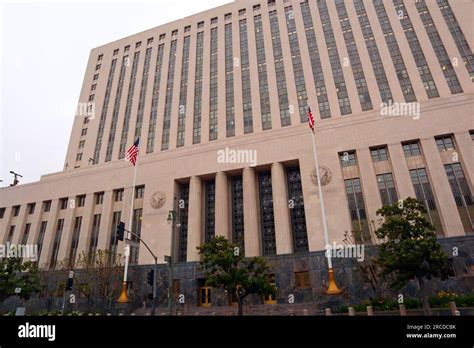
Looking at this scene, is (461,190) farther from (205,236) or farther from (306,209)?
(205,236)

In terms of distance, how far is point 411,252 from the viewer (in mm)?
19375

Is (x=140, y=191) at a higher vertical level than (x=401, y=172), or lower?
higher

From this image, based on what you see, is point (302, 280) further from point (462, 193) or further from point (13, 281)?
point (13, 281)

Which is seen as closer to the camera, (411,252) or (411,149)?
(411,252)

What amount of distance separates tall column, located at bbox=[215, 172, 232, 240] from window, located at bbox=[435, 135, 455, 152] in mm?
24048

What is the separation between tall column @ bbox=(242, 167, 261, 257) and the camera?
32.6 meters

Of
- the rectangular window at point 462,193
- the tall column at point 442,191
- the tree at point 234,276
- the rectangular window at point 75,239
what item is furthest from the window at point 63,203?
the rectangular window at point 462,193

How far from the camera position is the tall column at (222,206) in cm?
3447

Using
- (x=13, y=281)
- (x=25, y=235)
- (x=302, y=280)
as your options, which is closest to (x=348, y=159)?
(x=302, y=280)

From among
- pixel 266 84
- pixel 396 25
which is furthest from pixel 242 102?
pixel 396 25

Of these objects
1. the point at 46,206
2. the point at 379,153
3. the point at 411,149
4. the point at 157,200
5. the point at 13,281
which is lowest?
the point at 13,281

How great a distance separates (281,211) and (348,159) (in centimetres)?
968

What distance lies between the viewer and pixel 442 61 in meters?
39.1

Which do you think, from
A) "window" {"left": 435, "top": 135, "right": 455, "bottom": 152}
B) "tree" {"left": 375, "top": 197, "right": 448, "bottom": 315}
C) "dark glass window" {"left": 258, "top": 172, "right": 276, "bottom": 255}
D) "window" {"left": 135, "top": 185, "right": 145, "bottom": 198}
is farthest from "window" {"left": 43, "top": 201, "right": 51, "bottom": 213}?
"window" {"left": 435, "top": 135, "right": 455, "bottom": 152}
